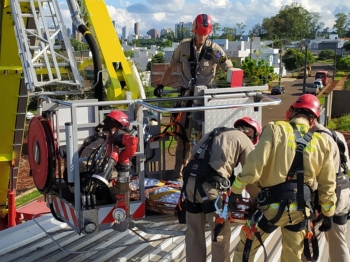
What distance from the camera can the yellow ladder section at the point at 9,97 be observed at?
6648 millimetres

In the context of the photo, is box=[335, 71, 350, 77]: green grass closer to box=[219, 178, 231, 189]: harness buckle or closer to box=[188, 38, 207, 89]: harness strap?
box=[188, 38, 207, 89]: harness strap

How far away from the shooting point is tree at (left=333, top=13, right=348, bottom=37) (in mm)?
123188

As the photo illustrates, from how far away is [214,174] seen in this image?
433 centimetres

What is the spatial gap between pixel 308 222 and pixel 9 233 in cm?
388

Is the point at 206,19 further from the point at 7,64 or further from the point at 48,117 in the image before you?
the point at 7,64

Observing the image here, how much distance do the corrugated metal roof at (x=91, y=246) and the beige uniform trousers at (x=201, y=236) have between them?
482 millimetres

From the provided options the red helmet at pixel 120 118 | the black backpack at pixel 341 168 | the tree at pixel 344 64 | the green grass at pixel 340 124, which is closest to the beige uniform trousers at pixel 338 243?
the black backpack at pixel 341 168

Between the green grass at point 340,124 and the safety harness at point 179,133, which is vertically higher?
the safety harness at point 179,133

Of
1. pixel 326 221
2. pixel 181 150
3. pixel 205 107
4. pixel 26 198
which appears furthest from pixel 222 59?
pixel 26 198

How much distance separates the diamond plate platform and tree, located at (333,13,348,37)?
128m

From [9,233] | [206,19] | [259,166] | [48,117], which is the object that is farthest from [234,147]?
[9,233]

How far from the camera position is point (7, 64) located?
22.5 feet

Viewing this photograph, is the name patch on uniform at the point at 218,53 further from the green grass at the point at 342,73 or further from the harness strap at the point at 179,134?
the green grass at the point at 342,73

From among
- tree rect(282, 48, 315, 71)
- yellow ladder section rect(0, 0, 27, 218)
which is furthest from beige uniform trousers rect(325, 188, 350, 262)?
tree rect(282, 48, 315, 71)
